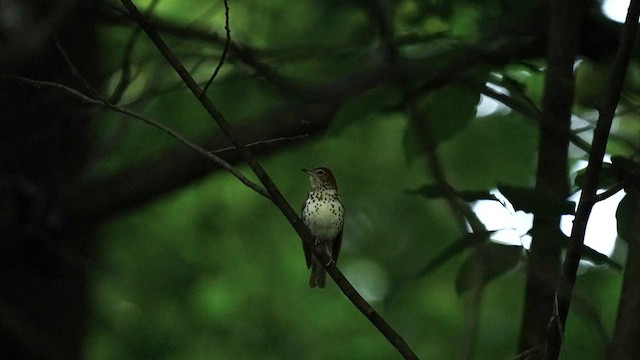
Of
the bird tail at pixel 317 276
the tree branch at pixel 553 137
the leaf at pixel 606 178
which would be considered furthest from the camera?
the bird tail at pixel 317 276

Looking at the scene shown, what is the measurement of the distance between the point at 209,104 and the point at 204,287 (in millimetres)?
5249

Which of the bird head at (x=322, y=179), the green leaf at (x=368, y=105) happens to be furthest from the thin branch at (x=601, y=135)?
the bird head at (x=322, y=179)

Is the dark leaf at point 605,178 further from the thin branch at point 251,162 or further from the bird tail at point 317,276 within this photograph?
the bird tail at point 317,276

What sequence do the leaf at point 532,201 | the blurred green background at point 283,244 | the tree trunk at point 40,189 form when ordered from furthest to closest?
the blurred green background at point 283,244 → the tree trunk at point 40,189 → the leaf at point 532,201

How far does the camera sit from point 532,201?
2377 mm

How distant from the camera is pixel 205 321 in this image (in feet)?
25.3

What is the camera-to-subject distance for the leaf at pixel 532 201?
7.80 ft

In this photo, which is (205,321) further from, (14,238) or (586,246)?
(586,246)

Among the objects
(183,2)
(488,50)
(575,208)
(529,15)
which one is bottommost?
(575,208)

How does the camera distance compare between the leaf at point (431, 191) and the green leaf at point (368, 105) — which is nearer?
the leaf at point (431, 191)

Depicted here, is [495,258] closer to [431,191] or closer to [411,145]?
[431,191]

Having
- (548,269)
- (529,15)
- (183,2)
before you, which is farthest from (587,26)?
(183,2)

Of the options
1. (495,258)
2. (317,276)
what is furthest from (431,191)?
(317,276)

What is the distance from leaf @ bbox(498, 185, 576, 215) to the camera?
2.38 metres
